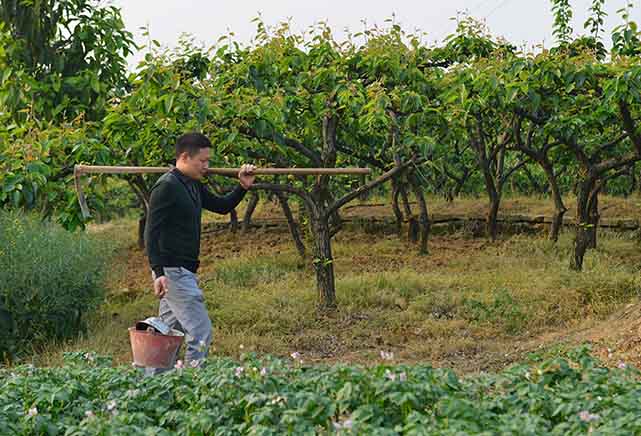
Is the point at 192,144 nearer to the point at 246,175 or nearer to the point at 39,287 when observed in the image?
the point at 246,175

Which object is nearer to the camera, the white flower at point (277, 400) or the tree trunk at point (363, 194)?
the white flower at point (277, 400)

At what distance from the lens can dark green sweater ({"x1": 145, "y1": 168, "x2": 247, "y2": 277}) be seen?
5305mm

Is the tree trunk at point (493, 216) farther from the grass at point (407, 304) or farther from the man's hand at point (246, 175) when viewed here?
the man's hand at point (246, 175)

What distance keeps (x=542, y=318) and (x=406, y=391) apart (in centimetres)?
475

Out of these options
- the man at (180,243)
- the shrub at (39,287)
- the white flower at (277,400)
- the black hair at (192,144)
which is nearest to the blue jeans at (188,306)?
the man at (180,243)

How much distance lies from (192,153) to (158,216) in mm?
438

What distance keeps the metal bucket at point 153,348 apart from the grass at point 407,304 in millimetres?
2130

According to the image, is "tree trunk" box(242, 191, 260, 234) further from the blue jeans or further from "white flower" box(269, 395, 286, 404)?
"white flower" box(269, 395, 286, 404)

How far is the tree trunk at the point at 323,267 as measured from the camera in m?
8.30

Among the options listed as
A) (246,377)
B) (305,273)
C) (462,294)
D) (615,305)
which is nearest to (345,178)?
(305,273)

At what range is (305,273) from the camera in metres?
10.5

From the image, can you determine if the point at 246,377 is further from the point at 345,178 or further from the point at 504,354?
the point at 345,178

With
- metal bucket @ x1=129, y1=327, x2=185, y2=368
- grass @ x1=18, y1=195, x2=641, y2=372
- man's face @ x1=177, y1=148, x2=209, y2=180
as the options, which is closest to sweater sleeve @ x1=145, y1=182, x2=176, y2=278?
man's face @ x1=177, y1=148, x2=209, y2=180

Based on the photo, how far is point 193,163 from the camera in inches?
215
